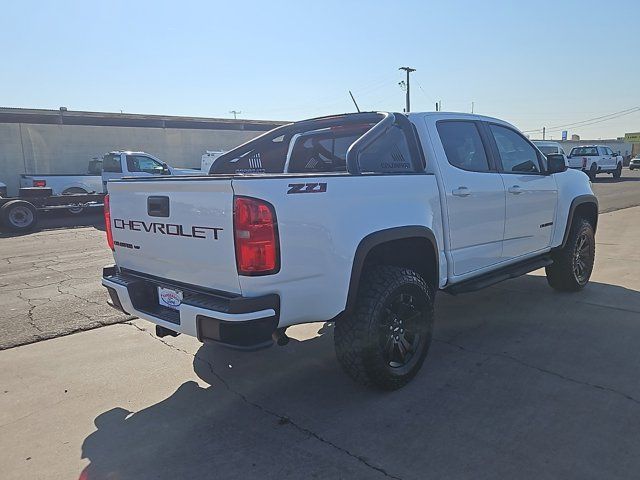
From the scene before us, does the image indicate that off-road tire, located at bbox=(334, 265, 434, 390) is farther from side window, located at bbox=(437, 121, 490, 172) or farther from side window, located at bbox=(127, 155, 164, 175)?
side window, located at bbox=(127, 155, 164, 175)

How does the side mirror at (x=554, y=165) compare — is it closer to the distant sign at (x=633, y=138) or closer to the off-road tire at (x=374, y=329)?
the off-road tire at (x=374, y=329)

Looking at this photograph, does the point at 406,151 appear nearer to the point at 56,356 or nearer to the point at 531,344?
the point at 531,344

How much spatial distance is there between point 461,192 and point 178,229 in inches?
88.0

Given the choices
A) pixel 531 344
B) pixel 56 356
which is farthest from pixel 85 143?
pixel 531 344

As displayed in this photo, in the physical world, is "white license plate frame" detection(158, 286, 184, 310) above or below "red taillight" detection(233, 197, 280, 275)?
below

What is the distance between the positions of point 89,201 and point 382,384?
12586mm

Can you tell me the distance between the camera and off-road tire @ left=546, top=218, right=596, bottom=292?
5.57m

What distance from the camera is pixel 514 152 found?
4.95m

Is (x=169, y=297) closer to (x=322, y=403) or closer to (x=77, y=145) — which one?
(x=322, y=403)

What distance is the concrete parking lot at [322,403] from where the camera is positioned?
269 cm

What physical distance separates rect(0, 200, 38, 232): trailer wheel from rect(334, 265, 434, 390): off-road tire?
38.3ft

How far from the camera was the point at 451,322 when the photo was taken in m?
4.89

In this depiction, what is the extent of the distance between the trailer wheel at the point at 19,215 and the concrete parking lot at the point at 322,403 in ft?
26.1

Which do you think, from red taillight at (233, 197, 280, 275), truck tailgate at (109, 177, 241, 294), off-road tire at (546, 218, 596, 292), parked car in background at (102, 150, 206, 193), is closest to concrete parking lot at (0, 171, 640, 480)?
off-road tire at (546, 218, 596, 292)
